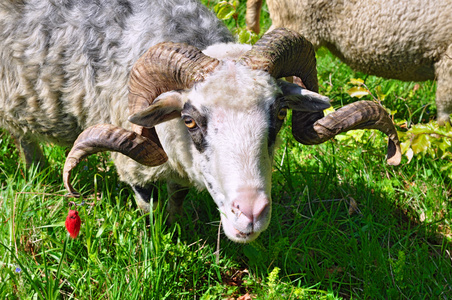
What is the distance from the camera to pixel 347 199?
12.1 ft

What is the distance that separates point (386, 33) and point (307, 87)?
202cm

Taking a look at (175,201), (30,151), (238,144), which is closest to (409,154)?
(238,144)

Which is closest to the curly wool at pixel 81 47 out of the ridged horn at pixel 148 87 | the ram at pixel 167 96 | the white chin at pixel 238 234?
the ram at pixel 167 96

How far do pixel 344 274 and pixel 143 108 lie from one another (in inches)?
68.4

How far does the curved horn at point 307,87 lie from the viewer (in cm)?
249

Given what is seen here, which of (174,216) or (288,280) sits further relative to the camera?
(174,216)

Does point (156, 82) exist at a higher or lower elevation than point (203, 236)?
higher

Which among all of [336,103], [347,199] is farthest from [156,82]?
[336,103]

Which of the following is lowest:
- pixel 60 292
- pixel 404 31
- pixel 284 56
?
pixel 60 292

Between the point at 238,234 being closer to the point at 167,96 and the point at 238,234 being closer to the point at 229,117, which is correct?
the point at 229,117

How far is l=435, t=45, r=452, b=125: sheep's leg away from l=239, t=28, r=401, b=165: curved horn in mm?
1946

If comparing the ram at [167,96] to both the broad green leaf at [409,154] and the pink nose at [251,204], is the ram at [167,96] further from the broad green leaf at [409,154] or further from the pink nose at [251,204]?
the broad green leaf at [409,154]

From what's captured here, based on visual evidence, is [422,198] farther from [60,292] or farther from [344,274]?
[60,292]

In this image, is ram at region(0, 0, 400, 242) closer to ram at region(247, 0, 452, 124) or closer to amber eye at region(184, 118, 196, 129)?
amber eye at region(184, 118, 196, 129)
